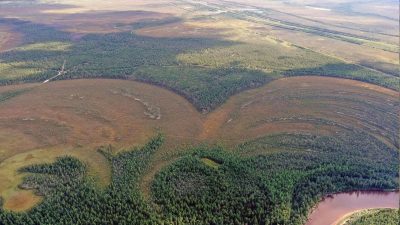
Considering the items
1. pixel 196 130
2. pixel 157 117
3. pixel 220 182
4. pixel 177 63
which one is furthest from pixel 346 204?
pixel 177 63

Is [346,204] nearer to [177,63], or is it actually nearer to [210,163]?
[210,163]

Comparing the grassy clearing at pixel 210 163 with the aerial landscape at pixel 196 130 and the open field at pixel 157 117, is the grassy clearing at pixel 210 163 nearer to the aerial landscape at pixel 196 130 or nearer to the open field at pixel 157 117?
the aerial landscape at pixel 196 130

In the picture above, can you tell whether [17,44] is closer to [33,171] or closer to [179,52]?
[179,52]

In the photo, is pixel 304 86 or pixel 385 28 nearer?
pixel 304 86

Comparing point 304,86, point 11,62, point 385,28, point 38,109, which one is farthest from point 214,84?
point 385,28

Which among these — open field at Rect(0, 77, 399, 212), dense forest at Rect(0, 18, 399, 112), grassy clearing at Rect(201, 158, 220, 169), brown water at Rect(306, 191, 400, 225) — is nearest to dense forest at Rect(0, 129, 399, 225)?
grassy clearing at Rect(201, 158, 220, 169)

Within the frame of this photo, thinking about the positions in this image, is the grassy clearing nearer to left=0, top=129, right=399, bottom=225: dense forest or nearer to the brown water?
left=0, top=129, right=399, bottom=225: dense forest
